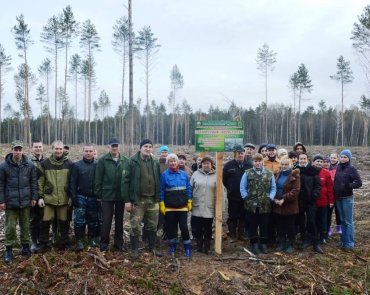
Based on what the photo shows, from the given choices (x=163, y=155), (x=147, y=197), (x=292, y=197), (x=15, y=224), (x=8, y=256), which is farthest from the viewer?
(x=163, y=155)

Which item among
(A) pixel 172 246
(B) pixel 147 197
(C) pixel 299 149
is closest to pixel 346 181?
(C) pixel 299 149

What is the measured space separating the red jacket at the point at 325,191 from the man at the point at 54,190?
519 centimetres

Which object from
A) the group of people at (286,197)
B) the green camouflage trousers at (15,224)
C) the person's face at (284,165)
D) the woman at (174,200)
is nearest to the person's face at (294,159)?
the group of people at (286,197)

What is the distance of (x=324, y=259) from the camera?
21.6ft

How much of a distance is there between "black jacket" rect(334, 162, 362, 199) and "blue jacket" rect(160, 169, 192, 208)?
3312mm

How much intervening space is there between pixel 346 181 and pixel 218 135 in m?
2.91

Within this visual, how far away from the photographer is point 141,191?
643 centimetres

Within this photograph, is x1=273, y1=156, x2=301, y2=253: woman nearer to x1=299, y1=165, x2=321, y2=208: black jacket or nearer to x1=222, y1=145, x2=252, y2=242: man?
x1=299, y1=165, x2=321, y2=208: black jacket

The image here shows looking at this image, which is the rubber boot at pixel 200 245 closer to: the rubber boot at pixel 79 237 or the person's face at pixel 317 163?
the rubber boot at pixel 79 237

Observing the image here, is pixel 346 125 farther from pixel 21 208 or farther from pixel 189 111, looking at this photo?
pixel 21 208

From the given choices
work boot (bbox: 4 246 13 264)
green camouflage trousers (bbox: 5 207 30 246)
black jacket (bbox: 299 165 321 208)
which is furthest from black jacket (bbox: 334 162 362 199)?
work boot (bbox: 4 246 13 264)

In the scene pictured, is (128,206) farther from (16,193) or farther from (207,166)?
(16,193)

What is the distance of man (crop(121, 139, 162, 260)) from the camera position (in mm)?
6320

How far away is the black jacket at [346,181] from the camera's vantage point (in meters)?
7.20
